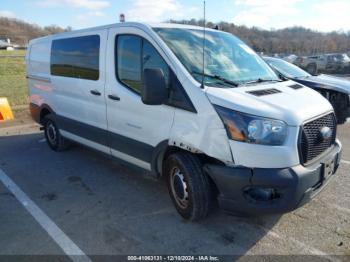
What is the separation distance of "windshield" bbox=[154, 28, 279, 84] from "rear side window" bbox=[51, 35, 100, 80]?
3.98 ft

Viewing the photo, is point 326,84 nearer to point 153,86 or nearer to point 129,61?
point 129,61

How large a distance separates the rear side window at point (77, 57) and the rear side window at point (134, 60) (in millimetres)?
523

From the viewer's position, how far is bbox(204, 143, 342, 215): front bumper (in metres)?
2.84

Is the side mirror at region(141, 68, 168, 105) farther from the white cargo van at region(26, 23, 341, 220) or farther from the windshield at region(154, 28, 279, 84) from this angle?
the windshield at region(154, 28, 279, 84)

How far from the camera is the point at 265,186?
2.88 metres

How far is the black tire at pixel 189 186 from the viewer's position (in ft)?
10.7

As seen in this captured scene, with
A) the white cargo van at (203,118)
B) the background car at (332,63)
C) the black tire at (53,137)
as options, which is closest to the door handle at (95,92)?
the white cargo van at (203,118)

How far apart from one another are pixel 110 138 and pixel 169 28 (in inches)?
64.0

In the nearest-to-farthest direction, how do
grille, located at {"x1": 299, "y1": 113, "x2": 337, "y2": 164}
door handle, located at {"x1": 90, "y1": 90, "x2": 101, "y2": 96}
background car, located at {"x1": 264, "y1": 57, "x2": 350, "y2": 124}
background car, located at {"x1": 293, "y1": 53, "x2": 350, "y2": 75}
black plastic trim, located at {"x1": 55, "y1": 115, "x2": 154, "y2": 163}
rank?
1. grille, located at {"x1": 299, "y1": 113, "x2": 337, "y2": 164}
2. black plastic trim, located at {"x1": 55, "y1": 115, "x2": 154, "y2": 163}
3. door handle, located at {"x1": 90, "y1": 90, "x2": 101, "y2": 96}
4. background car, located at {"x1": 264, "y1": 57, "x2": 350, "y2": 124}
5. background car, located at {"x1": 293, "y1": 53, "x2": 350, "y2": 75}

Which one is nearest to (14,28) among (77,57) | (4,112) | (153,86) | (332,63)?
(332,63)

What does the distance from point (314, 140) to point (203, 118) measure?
108 centimetres

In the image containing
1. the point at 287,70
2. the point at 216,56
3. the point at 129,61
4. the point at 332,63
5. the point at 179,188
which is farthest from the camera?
the point at 332,63

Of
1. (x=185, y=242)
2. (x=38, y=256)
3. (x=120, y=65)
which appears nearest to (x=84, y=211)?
(x=38, y=256)

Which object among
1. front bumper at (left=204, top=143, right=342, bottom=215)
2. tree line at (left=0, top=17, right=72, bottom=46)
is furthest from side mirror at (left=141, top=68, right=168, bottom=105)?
tree line at (left=0, top=17, right=72, bottom=46)
